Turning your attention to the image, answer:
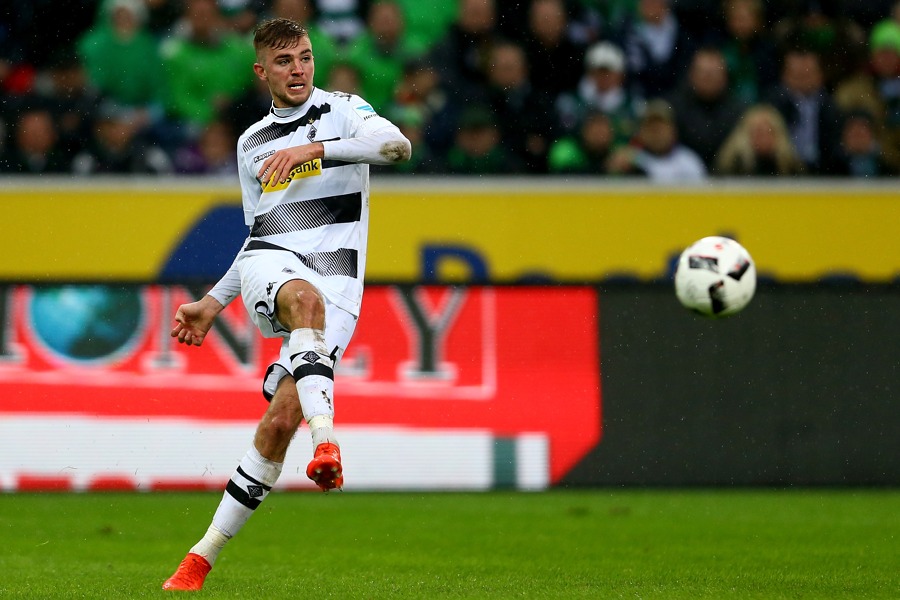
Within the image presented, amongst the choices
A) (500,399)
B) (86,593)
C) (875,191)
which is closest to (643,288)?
(500,399)

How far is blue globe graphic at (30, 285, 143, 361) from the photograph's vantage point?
980cm

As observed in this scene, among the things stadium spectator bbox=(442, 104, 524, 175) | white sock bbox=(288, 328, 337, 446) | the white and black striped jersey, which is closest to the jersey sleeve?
the white and black striped jersey

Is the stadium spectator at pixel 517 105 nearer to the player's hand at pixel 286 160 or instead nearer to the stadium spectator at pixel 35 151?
the stadium spectator at pixel 35 151

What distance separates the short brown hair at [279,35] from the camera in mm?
5930

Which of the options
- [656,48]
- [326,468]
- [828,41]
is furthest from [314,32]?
[326,468]

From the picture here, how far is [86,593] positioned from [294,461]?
14.0 feet

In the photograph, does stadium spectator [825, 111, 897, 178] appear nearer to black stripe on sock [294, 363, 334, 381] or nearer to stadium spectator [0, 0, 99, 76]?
stadium spectator [0, 0, 99, 76]

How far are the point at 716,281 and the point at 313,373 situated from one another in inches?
98.0

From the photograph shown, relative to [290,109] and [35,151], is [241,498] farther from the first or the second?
[35,151]

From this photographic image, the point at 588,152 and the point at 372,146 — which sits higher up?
the point at 372,146

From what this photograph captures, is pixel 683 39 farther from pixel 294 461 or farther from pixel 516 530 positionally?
pixel 516 530

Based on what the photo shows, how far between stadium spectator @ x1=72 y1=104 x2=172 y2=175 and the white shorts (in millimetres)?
6631

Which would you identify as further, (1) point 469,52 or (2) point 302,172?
(1) point 469,52

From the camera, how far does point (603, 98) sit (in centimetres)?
1295
